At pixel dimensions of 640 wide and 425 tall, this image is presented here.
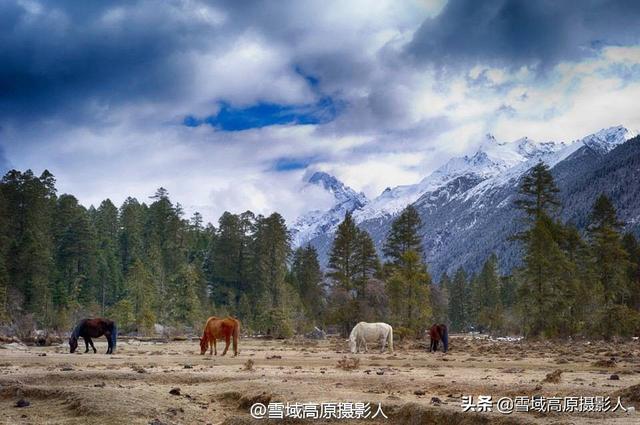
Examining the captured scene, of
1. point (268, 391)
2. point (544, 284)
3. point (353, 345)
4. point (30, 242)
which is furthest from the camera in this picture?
point (30, 242)

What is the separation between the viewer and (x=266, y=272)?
79875 mm

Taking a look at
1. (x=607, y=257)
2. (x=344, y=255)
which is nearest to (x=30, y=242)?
(x=344, y=255)

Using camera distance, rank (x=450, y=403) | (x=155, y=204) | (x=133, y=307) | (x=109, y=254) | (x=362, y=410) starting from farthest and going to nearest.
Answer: (x=155, y=204) → (x=109, y=254) → (x=133, y=307) → (x=450, y=403) → (x=362, y=410)

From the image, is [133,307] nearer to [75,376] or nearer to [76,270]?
[76,270]

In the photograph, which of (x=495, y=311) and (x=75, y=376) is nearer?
(x=75, y=376)

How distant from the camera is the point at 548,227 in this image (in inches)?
1930

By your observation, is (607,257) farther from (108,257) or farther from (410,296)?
(108,257)

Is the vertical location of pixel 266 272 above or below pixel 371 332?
above

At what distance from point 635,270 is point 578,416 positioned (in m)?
66.1

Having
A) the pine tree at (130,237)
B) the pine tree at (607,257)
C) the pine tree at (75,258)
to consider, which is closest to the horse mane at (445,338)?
the pine tree at (607,257)

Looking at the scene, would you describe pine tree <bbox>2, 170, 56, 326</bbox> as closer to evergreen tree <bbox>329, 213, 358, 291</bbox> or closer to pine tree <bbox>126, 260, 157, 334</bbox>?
pine tree <bbox>126, 260, 157, 334</bbox>

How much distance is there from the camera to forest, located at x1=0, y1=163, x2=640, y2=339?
4694 cm

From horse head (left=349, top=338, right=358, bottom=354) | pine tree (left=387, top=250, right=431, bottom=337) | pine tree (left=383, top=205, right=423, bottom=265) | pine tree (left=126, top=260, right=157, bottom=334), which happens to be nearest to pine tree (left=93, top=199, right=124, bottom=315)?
pine tree (left=126, top=260, right=157, bottom=334)

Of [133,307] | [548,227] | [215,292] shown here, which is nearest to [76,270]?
[133,307]
